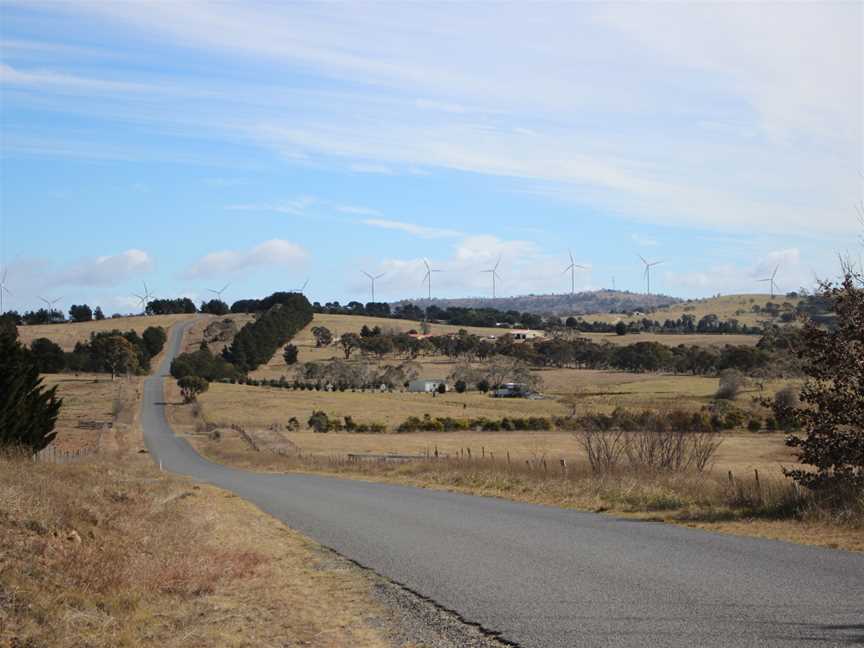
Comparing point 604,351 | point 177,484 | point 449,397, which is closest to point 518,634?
point 177,484

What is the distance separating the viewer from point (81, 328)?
6284 inches

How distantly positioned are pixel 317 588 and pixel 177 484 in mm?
A: 15692

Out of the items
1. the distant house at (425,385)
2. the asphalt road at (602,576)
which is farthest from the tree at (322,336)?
the asphalt road at (602,576)

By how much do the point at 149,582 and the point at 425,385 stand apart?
111 m

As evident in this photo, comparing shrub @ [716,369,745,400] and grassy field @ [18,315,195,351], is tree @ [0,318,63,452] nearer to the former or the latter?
shrub @ [716,369,745,400]

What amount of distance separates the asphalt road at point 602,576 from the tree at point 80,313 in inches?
7162

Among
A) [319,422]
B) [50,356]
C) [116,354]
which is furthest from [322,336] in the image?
[319,422]

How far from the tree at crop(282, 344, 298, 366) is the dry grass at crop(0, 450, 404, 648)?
400 feet

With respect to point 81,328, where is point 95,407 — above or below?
below

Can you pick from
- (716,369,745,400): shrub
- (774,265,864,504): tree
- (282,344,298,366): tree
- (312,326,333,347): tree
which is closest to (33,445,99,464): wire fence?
(774,265,864,504): tree

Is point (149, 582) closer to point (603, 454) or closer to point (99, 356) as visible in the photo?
point (603, 454)

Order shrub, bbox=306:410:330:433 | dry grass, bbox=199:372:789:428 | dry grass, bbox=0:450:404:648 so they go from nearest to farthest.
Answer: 1. dry grass, bbox=0:450:404:648
2. shrub, bbox=306:410:330:433
3. dry grass, bbox=199:372:789:428

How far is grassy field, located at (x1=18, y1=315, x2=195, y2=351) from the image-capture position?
479ft

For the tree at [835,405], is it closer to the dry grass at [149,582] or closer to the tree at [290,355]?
the dry grass at [149,582]
